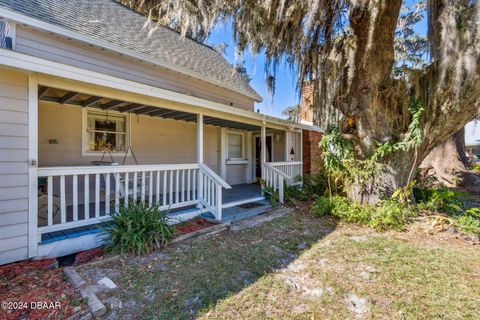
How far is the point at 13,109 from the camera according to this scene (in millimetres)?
3164

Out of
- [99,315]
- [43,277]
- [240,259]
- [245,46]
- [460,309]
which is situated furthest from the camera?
[245,46]

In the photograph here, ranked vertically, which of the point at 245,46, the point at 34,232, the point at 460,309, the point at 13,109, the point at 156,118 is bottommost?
the point at 460,309

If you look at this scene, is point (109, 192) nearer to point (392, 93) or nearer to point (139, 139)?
point (139, 139)

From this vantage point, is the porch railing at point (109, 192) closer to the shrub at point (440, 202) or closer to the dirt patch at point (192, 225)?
the dirt patch at point (192, 225)

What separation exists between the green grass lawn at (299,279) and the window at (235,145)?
17.6ft

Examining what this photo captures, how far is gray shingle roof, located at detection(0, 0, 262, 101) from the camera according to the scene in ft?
17.1

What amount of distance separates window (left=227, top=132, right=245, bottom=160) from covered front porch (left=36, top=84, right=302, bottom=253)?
62 cm

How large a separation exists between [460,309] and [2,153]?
562 centimetres

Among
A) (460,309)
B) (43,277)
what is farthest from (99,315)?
(460,309)

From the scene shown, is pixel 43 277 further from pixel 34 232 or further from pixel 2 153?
pixel 2 153

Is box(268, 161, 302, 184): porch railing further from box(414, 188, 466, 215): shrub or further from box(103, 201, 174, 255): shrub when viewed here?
box(103, 201, 174, 255): shrub

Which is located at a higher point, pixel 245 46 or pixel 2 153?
pixel 245 46

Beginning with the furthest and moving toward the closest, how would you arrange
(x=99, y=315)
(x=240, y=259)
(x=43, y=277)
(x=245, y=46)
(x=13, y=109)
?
(x=245, y=46) < (x=240, y=259) < (x=13, y=109) < (x=43, y=277) < (x=99, y=315)

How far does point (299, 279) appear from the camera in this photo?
316 centimetres
